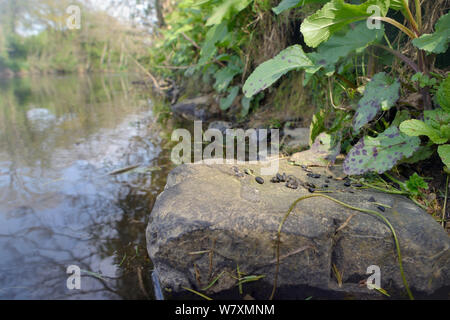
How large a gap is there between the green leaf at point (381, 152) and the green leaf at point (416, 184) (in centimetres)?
13

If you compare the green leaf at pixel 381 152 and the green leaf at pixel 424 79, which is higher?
the green leaf at pixel 424 79

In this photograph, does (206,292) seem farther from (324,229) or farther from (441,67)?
(441,67)

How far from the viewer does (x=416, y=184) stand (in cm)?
154

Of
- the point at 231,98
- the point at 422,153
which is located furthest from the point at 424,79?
the point at 231,98

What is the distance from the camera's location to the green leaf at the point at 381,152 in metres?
1.52

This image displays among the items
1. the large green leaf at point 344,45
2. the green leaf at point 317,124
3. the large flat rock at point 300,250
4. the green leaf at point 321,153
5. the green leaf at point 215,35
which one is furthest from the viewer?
the green leaf at point 215,35

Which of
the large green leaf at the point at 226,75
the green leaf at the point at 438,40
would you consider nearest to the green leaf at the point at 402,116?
the green leaf at the point at 438,40

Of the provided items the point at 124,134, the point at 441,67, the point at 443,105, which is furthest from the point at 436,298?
the point at 124,134

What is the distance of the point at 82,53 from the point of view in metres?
28.1

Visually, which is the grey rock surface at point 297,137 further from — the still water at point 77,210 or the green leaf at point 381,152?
the still water at point 77,210

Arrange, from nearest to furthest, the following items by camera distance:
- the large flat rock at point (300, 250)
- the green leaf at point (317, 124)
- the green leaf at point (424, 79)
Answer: the large flat rock at point (300, 250)
the green leaf at point (424, 79)
the green leaf at point (317, 124)

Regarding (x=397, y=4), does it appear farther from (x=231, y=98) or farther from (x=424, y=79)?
(x=231, y=98)

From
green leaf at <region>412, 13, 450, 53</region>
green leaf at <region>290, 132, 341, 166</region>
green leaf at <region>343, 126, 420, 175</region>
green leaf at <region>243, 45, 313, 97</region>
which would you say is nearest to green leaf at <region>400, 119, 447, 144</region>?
green leaf at <region>343, 126, 420, 175</region>
